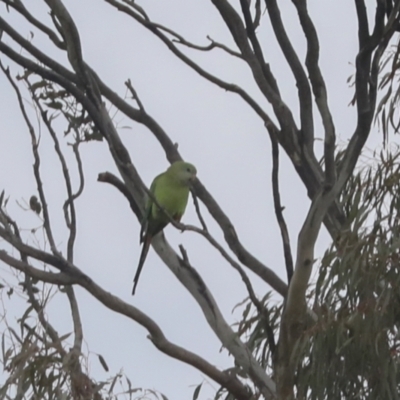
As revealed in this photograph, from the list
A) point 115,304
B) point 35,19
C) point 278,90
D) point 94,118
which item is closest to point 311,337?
point 115,304

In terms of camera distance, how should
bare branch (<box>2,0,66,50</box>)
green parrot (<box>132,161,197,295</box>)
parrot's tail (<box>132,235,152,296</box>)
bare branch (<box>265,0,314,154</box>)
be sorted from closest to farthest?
bare branch (<box>265,0,314,154</box>)
bare branch (<box>2,0,66,50</box>)
green parrot (<box>132,161,197,295</box>)
parrot's tail (<box>132,235,152,296</box>)

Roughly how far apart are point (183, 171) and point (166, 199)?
0.70 ft

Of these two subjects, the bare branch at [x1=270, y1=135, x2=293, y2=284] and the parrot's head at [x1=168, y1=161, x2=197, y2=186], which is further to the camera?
the parrot's head at [x1=168, y1=161, x2=197, y2=186]

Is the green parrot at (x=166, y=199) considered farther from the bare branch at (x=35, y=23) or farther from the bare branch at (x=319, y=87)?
the bare branch at (x=319, y=87)

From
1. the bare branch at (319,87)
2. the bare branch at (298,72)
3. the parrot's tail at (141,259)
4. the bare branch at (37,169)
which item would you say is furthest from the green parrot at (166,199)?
the bare branch at (319,87)

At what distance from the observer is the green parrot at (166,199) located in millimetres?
3352

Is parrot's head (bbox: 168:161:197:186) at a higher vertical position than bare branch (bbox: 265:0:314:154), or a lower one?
higher

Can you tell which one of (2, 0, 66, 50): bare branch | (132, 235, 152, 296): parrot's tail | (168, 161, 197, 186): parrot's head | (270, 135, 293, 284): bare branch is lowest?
(270, 135, 293, 284): bare branch

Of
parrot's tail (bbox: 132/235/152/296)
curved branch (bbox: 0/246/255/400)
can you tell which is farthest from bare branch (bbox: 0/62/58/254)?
parrot's tail (bbox: 132/235/152/296)

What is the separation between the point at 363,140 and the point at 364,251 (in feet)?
1.38

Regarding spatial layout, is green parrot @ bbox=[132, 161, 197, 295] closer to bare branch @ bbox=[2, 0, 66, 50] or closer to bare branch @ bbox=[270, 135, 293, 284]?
bare branch @ bbox=[2, 0, 66, 50]

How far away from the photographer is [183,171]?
361 cm

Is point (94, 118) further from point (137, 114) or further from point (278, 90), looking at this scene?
point (278, 90)

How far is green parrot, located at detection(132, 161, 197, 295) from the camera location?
3352 millimetres
